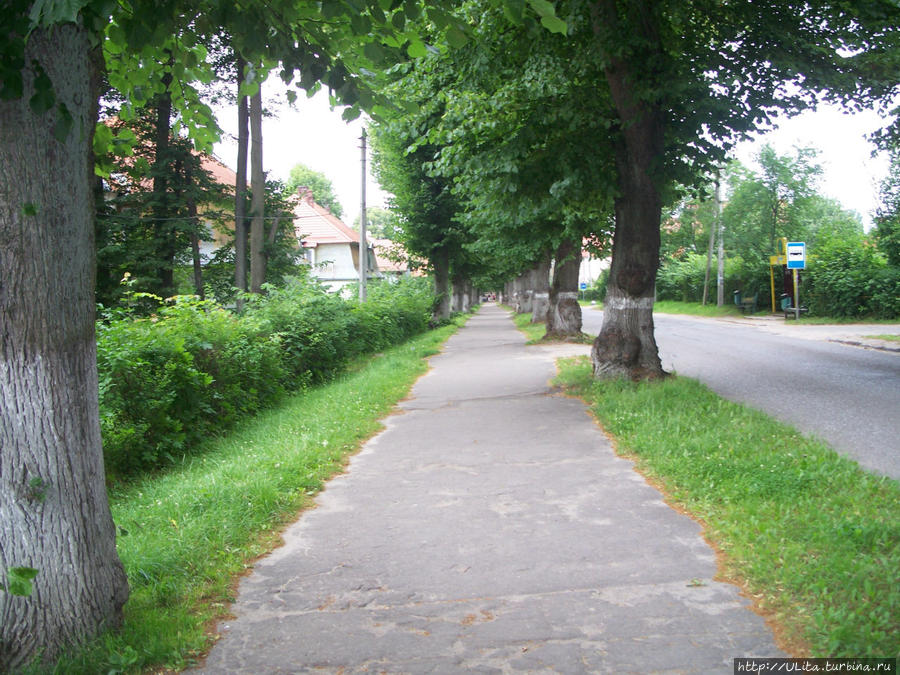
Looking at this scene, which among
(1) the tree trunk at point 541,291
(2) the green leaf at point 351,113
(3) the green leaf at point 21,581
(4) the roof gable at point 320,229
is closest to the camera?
(3) the green leaf at point 21,581

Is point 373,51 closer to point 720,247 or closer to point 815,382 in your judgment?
point 815,382

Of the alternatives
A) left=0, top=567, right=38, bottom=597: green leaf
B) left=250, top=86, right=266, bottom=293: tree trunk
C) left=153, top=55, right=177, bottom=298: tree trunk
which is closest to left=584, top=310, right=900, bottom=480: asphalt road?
left=0, top=567, right=38, bottom=597: green leaf

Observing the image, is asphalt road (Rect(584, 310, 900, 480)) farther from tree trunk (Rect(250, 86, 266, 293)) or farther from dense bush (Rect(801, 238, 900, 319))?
tree trunk (Rect(250, 86, 266, 293))

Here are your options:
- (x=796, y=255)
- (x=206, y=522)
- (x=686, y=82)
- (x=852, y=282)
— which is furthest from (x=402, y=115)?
(x=852, y=282)

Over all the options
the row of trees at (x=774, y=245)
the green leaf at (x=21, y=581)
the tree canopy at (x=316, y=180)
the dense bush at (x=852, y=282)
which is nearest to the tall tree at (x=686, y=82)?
the row of trees at (x=774, y=245)

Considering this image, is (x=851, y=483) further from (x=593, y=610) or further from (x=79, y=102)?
(x=79, y=102)

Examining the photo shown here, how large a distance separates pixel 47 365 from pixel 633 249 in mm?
9005

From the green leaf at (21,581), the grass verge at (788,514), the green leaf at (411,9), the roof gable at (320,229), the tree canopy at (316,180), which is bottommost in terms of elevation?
the grass verge at (788,514)

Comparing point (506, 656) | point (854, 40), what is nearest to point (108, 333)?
point (506, 656)

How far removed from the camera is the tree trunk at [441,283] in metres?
30.5

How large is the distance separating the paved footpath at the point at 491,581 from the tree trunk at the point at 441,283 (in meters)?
23.8

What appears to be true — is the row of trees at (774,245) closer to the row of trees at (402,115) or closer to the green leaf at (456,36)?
the row of trees at (402,115)

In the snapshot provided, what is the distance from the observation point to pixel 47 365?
3197mm

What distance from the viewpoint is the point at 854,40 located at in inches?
406
